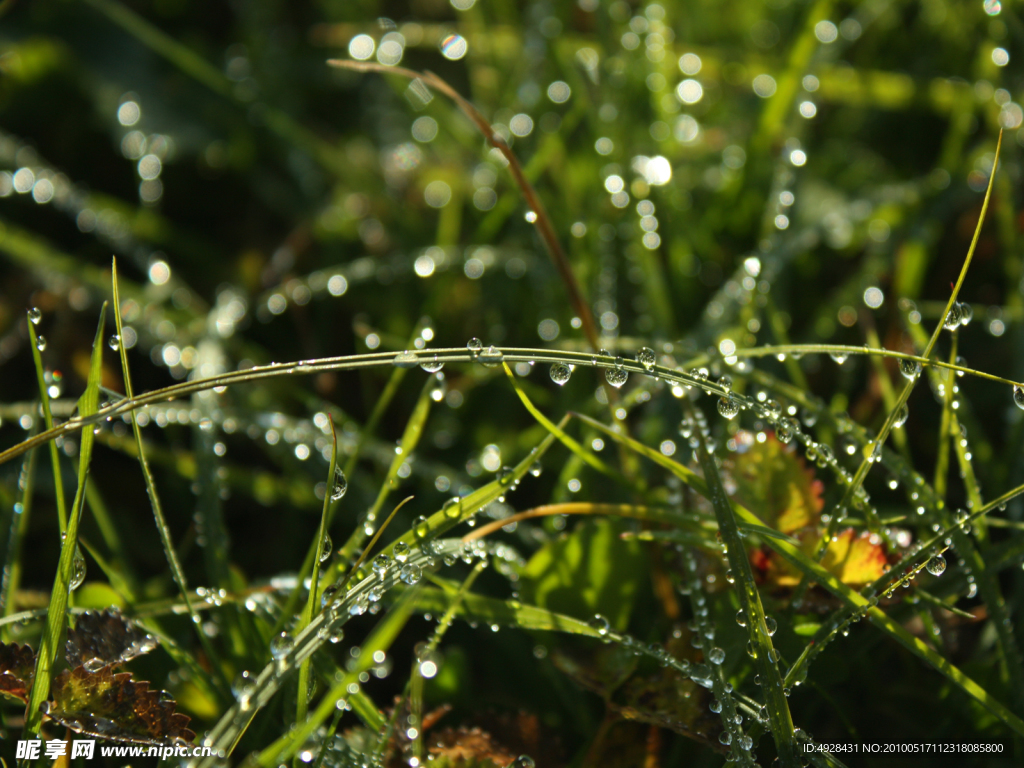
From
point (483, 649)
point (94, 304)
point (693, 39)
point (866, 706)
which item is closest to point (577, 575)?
point (483, 649)

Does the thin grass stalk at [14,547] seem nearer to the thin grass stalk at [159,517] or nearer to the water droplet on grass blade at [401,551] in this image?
the thin grass stalk at [159,517]

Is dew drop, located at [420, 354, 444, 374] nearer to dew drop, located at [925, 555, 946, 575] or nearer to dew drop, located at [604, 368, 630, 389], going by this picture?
dew drop, located at [604, 368, 630, 389]

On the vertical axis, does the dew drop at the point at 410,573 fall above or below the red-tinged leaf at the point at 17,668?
above

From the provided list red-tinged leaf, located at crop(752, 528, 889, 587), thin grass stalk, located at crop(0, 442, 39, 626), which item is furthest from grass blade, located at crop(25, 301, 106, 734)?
red-tinged leaf, located at crop(752, 528, 889, 587)

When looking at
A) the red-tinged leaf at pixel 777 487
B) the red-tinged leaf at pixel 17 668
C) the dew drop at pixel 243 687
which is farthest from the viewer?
the red-tinged leaf at pixel 777 487

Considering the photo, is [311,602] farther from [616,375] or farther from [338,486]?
[616,375]

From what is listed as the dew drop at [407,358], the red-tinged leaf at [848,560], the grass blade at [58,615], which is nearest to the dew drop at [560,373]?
the dew drop at [407,358]

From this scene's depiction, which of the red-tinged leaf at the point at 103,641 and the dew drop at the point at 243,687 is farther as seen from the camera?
the red-tinged leaf at the point at 103,641
